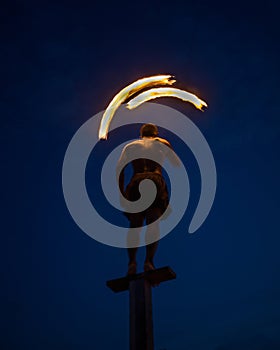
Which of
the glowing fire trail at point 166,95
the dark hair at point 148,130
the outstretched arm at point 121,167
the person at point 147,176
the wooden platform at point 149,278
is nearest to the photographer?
the wooden platform at point 149,278

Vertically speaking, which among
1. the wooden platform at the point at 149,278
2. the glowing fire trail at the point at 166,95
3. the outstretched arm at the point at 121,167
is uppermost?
the glowing fire trail at the point at 166,95

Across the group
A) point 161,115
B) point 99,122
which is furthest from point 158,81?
point 99,122

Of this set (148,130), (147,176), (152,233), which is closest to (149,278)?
(152,233)

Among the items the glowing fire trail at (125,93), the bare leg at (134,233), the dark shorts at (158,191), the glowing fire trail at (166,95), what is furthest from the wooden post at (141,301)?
Result: the glowing fire trail at (166,95)

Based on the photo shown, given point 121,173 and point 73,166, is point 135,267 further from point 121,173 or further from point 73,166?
point 73,166

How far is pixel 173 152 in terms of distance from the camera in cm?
971

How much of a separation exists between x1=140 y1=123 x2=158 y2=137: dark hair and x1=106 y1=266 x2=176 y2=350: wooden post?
2920mm

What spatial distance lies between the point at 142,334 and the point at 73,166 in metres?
4.17

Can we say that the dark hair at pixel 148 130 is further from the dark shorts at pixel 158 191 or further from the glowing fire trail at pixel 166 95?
the dark shorts at pixel 158 191

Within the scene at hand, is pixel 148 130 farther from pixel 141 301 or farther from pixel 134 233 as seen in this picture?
pixel 141 301

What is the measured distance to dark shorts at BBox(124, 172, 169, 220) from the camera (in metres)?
9.25

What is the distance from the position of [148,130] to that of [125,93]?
852 millimetres

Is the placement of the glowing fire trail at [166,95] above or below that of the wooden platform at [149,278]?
above

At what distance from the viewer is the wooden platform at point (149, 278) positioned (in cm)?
808
